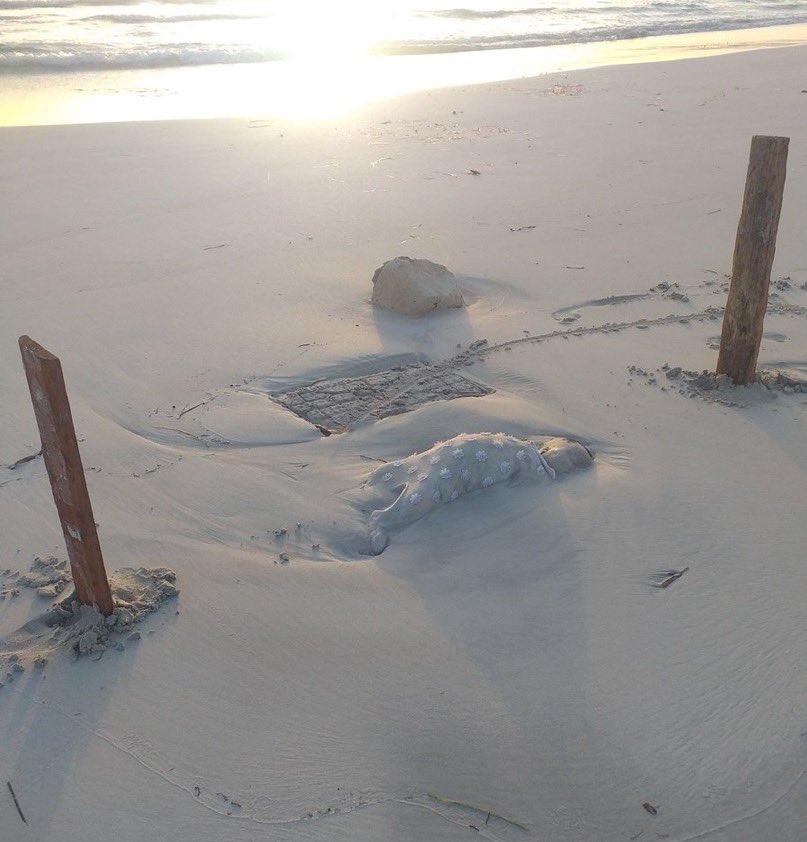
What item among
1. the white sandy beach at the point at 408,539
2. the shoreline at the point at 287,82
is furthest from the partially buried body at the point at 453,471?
the shoreline at the point at 287,82

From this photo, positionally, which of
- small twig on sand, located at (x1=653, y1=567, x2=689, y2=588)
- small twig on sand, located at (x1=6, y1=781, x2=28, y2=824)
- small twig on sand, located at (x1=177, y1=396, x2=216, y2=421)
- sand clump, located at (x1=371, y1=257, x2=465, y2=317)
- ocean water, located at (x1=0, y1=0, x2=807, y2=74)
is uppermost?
ocean water, located at (x1=0, y1=0, x2=807, y2=74)

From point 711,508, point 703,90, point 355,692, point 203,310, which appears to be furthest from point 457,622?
point 703,90

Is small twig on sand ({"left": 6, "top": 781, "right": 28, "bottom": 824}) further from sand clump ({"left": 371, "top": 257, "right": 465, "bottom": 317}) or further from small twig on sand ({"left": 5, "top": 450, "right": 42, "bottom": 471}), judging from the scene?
sand clump ({"left": 371, "top": 257, "right": 465, "bottom": 317})

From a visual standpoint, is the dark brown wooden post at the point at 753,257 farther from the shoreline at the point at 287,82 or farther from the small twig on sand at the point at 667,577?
the shoreline at the point at 287,82

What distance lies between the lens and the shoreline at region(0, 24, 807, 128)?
1135cm

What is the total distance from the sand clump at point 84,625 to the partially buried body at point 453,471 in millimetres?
898

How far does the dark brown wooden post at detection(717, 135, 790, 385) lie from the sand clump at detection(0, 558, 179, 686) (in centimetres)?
310

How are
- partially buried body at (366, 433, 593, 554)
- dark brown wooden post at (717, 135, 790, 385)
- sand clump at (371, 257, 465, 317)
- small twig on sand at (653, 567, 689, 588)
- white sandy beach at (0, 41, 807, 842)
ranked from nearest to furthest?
white sandy beach at (0, 41, 807, 842), small twig on sand at (653, 567, 689, 588), partially buried body at (366, 433, 593, 554), dark brown wooden post at (717, 135, 790, 385), sand clump at (371, 257, 465, 317)

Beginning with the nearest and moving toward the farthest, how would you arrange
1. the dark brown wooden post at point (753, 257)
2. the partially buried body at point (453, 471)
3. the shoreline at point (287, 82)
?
the partially buried body at point (453, 471), the dark brown wooden post at point (753, 257), the shoreline at point (287, 82)

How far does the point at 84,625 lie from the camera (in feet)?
10.2

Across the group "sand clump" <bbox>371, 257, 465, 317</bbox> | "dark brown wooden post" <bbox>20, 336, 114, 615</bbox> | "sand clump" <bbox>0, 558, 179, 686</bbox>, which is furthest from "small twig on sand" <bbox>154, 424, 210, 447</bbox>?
"sand clump" <bbox>371, 257, 465, 317</bbox>

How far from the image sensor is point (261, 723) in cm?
282

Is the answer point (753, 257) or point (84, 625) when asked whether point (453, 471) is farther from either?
point (753, 257)

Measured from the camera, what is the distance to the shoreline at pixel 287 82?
11.4 metres
